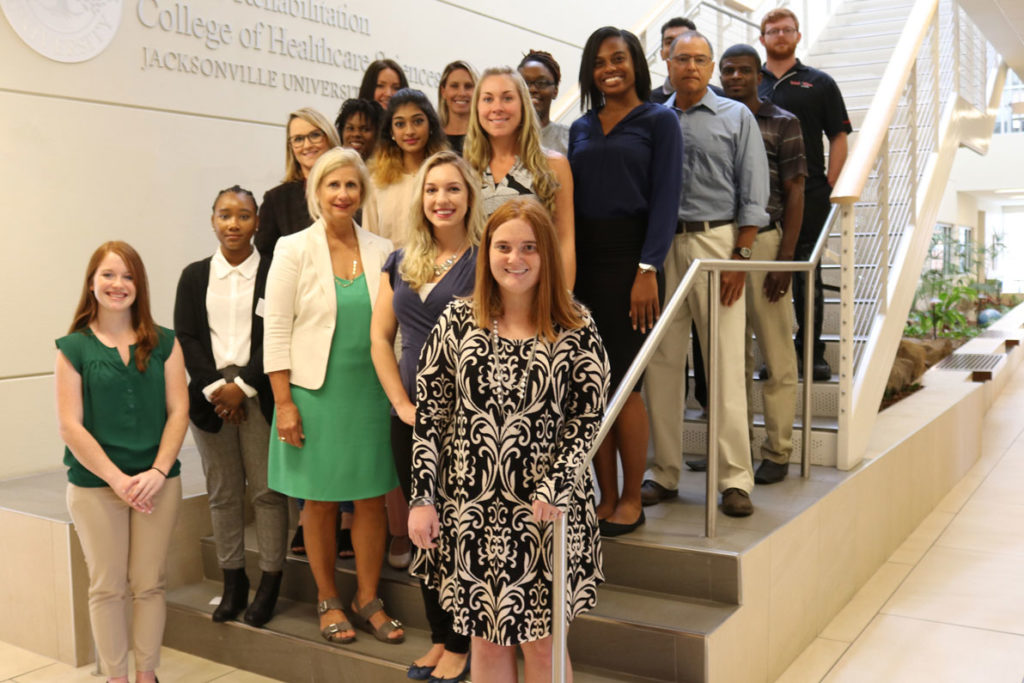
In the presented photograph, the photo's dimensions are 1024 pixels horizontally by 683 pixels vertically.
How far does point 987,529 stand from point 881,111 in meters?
2.25

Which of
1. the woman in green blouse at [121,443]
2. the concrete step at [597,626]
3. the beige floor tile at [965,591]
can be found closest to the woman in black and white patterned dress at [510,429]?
the concrete step at [597,626]

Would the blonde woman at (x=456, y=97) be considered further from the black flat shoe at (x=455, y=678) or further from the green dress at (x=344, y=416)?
the black flat shoe at (x=455, y=678)

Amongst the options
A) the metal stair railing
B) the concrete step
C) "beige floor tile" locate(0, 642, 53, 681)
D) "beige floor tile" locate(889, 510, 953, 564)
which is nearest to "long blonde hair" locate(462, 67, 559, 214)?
the concrete step

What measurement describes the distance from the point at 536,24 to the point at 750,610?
5512 mm

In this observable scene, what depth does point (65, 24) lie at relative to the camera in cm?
436

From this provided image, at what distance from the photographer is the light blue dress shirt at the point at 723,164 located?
11.0ft

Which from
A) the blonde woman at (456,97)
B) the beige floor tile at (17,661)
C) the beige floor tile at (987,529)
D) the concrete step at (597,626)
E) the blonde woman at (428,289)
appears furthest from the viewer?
the beige floor tile at (987,529)

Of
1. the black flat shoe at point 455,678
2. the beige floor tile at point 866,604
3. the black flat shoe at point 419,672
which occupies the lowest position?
the beige floor tile at point 866,604

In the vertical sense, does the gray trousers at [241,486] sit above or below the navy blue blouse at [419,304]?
below

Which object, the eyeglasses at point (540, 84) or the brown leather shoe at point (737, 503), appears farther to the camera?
the eyeglasses at point (540, 84)

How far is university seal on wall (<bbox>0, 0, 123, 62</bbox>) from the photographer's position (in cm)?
422

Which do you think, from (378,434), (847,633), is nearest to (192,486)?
(378,434)

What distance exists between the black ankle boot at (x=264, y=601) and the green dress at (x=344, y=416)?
0.51 meters

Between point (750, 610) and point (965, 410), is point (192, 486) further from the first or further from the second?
point (965, 410)
